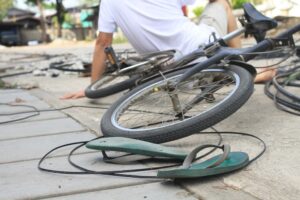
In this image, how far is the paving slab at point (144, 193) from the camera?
72.8 inches

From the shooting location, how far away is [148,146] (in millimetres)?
2279

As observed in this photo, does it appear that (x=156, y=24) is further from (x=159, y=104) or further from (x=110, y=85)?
(x=159, y=104)

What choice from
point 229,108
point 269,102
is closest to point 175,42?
point 269,102

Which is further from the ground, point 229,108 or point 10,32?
point 229,108

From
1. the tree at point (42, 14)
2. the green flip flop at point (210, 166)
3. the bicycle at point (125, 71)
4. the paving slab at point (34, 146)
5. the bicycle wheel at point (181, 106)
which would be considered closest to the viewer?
the green flip flop at point (210, 166)

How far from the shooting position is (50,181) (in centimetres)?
212

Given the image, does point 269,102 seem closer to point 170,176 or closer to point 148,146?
point 148,146

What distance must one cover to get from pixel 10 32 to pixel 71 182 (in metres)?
43.2

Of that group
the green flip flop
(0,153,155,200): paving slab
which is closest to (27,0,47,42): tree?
(0,153,155,200): paving slab

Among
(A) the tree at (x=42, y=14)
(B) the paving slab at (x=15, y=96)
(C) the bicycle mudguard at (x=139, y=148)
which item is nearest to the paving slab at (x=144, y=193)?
(C) the bicycle mudguard at (x=139, y=148)

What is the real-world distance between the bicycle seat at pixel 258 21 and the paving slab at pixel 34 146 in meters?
1.16

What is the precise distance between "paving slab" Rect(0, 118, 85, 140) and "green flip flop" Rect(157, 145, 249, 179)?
123cm

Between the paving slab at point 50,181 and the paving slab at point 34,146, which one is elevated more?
the paving slab at point 50,181

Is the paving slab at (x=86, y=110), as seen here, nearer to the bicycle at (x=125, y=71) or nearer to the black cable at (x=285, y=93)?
the bicycle at (x=125, y=71)
